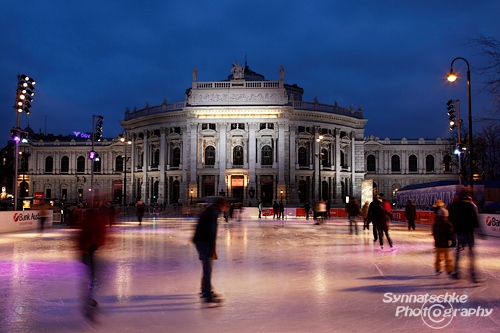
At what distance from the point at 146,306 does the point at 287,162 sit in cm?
7049

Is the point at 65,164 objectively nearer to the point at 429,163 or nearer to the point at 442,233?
the point at 429,163

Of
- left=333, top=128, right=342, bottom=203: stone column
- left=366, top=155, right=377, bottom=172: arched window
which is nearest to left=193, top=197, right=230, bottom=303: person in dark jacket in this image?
left=333, top=128, right=342, bottom=203: stone column

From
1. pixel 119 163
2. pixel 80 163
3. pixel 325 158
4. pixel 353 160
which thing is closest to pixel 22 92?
pixel 325 158

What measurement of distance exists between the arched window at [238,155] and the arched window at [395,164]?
32290 mm

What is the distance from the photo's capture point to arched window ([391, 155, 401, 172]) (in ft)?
319

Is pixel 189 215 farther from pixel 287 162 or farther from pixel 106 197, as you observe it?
pixel 106 197

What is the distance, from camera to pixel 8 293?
10648mm

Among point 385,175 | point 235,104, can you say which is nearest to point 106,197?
point 235,104

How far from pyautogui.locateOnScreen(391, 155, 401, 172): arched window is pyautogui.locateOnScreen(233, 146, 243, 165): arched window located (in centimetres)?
3229

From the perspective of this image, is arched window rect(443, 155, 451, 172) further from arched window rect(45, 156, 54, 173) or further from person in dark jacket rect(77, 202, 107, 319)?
person in dark jacket rect(77, 202, 107, 319)

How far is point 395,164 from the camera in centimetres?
9769

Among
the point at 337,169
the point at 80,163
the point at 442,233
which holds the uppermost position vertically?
the point at 80,163

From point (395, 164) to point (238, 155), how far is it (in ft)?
109

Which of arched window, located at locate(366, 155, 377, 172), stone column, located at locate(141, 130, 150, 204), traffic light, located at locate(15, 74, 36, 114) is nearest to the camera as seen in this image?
traffic light, located at locate(15, 74, 36, 114)
